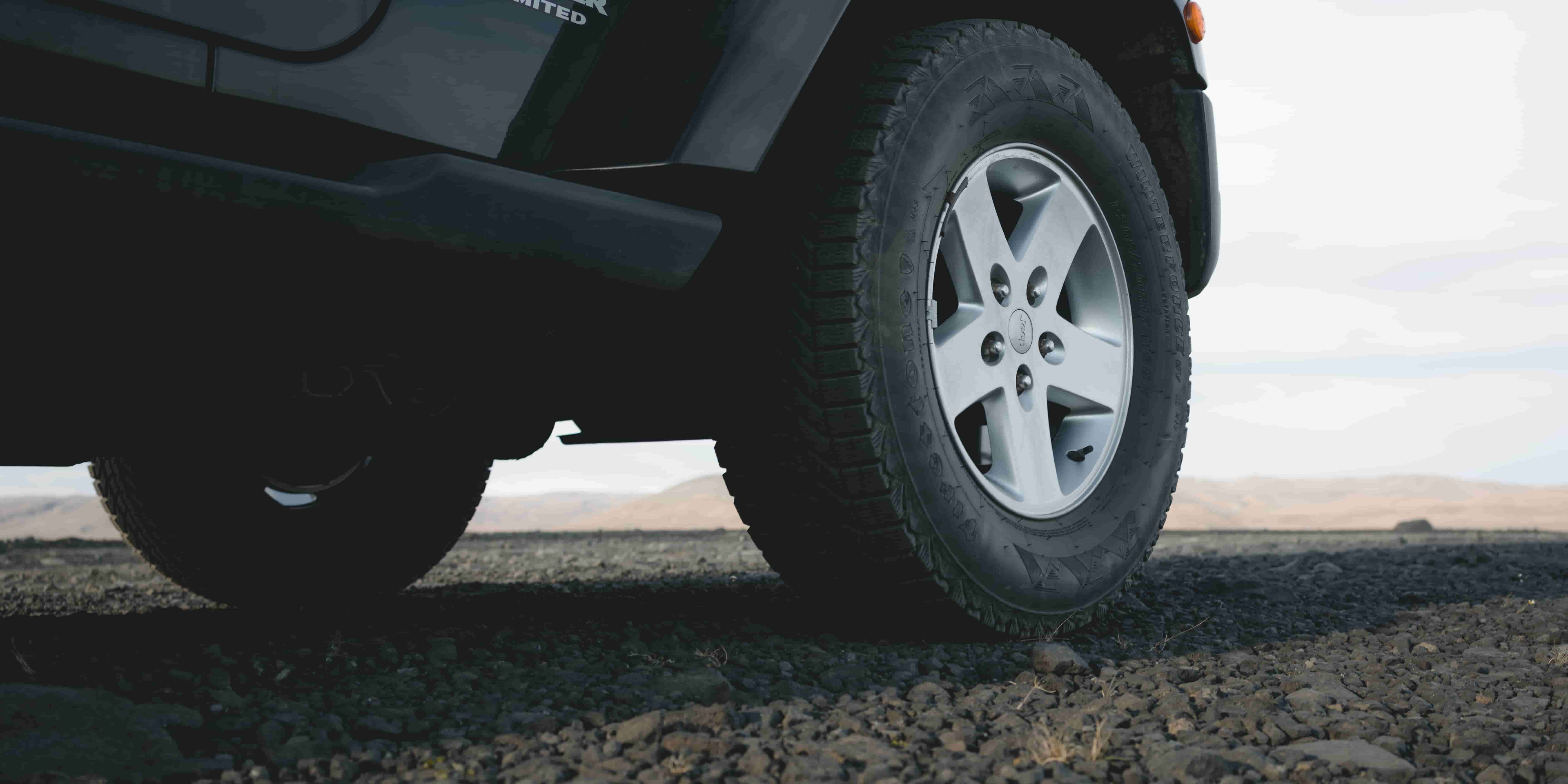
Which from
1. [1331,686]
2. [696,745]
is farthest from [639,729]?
[1331,686]

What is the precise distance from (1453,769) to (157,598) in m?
3.55

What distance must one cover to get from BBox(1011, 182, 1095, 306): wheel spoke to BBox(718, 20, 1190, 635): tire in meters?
0.03

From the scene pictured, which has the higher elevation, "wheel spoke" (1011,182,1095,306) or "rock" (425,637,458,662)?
"wheel spoke" (1011,182,1095,306)

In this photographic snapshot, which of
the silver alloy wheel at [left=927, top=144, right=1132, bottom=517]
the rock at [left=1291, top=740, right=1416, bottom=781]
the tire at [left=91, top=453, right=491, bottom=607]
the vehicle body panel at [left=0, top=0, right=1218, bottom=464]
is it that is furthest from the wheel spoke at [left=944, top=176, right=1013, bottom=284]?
the tire at [left=91, top=453, right=491, bottom=607]

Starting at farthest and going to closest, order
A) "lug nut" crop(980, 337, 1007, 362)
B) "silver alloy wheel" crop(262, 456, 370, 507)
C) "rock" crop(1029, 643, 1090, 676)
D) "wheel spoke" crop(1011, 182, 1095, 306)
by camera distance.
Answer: "silver alloy wheel" crop(262, 456, 370, 507), "wheel spoke" crop(1011, 182, 1095, 306), "lug nut" crop(980, 337, 1007, 362), "rock" crop(1029, 643, 1090, 676)

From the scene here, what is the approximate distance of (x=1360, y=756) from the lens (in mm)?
1458

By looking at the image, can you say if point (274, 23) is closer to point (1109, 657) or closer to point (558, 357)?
point (558, 357)

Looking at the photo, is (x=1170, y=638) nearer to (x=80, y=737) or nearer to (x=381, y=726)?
(x=381, y=726)

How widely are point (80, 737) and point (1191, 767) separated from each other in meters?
1.35

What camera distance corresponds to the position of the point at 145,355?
1.80m

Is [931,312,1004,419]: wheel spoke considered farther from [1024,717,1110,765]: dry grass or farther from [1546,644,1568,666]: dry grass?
[1546,644,1568,666]: dry grass

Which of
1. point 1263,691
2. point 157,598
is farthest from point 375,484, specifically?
point 1263,691

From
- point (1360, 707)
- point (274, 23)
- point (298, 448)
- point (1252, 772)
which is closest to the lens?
point (1252, 772)

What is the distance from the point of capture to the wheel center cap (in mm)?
2271
